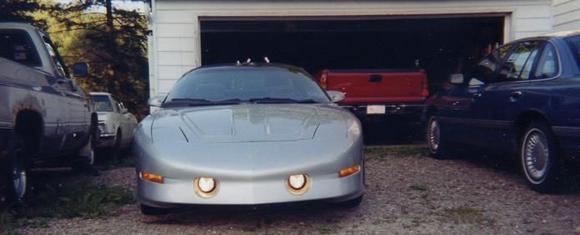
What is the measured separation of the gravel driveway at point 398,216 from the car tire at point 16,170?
470 millimetres

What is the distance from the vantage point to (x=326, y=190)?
4.22 m

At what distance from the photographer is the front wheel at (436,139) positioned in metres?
7.89

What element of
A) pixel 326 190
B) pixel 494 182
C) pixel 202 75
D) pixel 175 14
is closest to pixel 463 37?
pixel 175 14

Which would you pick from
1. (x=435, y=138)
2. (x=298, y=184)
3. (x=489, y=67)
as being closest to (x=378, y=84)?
(x=435, y=138)

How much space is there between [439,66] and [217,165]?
47.9ft

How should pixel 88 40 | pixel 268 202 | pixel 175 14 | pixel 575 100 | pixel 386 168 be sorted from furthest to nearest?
pixel 88 40, pixel 175 14, pixel 386 168, pixel 575 100, pixel 268 202

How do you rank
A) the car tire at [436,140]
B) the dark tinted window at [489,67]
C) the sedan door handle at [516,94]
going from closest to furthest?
1. the sedan door handle at [516,94]
2. the dark tinted window at [489,67]
3. the car tire at [436,140]

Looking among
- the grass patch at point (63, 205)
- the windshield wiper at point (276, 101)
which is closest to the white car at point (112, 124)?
the grass patch at point (63, 205)

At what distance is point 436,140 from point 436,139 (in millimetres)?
15

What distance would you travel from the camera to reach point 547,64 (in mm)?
5637

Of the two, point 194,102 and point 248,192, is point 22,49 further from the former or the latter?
point 248,192

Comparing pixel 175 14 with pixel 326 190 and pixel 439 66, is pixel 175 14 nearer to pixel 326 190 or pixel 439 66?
pixel 326 190

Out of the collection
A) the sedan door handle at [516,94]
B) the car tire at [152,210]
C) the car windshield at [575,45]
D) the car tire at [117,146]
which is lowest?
the car tire at [117,146]

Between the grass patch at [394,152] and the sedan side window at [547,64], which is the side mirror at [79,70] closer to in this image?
the grass patch at [394,152]
